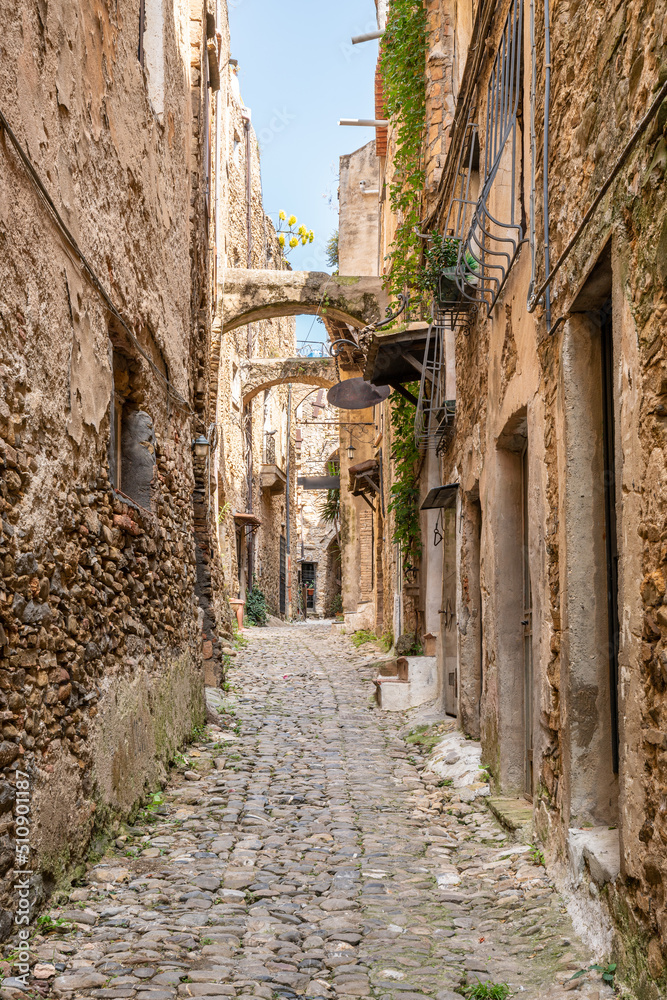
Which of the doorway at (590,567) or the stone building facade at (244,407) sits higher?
the stone building facade at (244,407)

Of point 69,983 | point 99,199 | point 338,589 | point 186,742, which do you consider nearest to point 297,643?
point 186,742

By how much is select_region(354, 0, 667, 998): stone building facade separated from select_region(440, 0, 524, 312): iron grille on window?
0.03 metres

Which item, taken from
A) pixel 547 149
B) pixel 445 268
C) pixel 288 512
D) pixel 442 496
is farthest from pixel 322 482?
pixel 547 149

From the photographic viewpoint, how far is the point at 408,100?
420 inches

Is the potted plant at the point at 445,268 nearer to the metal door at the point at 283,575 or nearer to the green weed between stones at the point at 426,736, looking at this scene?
the green weed between stones at the point at 426,736

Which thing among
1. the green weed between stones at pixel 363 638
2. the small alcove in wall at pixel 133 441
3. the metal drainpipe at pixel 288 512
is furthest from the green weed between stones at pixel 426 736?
the metal drainpipe at pixel 288 512

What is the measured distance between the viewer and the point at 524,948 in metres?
3.32

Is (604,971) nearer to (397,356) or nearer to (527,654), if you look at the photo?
(527,654)

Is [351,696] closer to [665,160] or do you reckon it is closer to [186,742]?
[186,742]

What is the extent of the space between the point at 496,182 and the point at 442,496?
3.07 meters

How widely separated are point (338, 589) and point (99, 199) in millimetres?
31095

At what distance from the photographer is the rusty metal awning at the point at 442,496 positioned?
313 inches

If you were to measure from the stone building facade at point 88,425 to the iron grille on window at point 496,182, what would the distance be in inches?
81.6

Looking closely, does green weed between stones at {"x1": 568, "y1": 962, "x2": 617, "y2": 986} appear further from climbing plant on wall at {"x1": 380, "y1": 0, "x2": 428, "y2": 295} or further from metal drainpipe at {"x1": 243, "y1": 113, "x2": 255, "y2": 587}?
metal drainpipe at {"x1": 243, "y1": 113, "x2": 255, "y2": 587}
